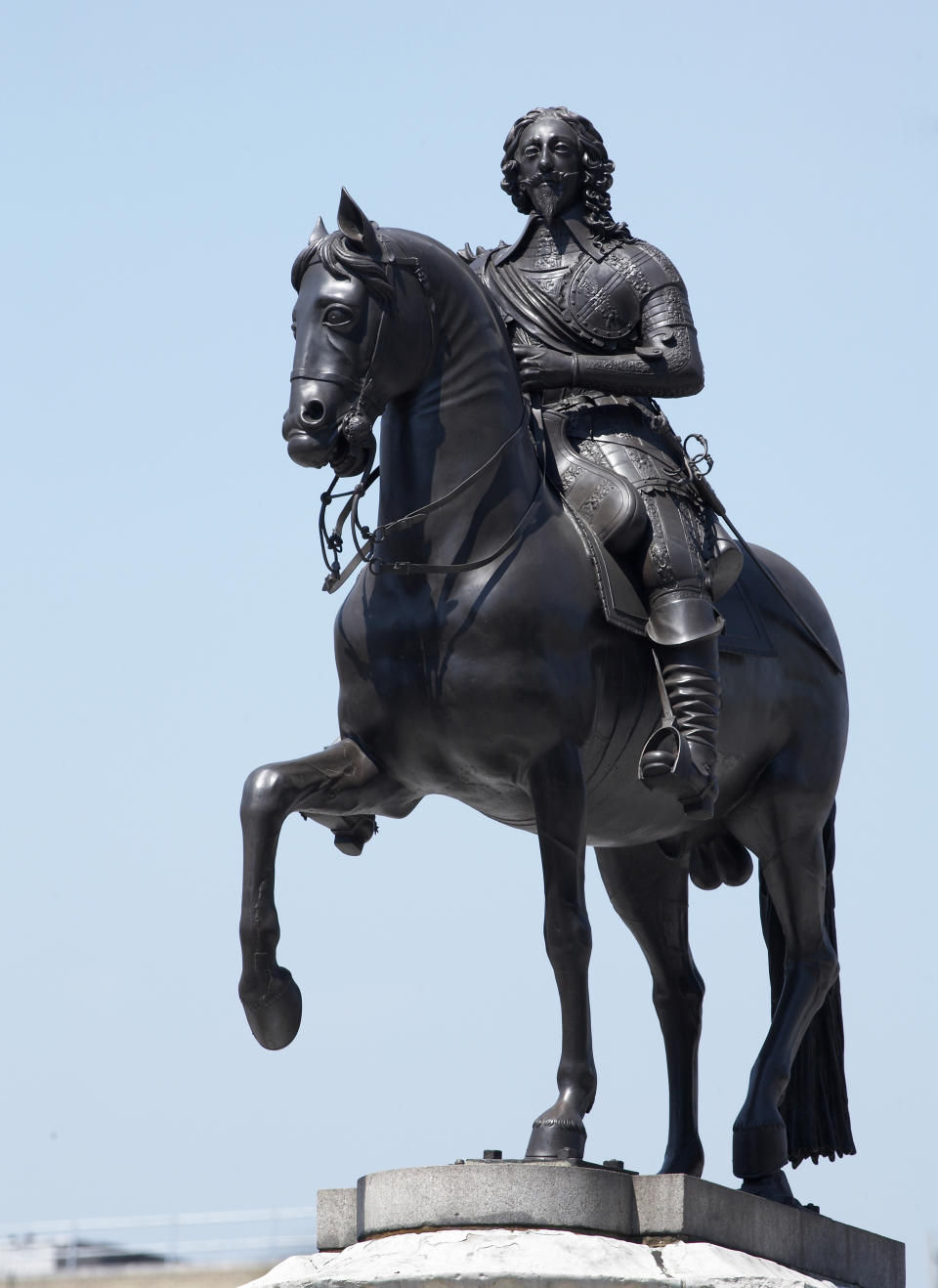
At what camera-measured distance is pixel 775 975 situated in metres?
11.8

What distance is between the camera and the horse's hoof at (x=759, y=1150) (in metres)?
10.9

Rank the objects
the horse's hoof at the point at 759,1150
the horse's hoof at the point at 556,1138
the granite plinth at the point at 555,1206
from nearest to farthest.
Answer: the granite plinth at the point at 555,1206 → the horse's hoof at the point at 556,1138 → the horse's hoof at the point at 759,1150

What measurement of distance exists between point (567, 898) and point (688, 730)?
92 centimetres

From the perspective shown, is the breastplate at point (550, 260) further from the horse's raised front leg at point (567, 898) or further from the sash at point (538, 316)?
the horse's raised front leg at point (567, 898)

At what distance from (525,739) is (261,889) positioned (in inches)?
47.8

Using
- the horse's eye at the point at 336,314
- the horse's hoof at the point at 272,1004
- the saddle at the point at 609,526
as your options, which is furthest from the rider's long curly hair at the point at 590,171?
the horse's hoof at the point at 272,1004

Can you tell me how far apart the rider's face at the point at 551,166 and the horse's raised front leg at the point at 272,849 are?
2.90 m

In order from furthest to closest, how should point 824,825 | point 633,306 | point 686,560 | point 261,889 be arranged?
point 824,825
point 633,306
point 686,560
point 261,889

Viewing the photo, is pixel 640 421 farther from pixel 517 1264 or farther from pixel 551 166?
pixel 517 1264

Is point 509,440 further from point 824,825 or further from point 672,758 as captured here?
point 824,825

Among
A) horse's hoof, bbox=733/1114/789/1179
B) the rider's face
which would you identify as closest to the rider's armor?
the rider's face

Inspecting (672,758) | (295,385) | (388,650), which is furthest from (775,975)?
(295,385)

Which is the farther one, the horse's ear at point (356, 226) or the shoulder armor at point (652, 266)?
the shoulder armor at point (652, 266)

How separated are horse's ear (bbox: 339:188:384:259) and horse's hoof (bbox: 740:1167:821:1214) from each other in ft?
14.6
